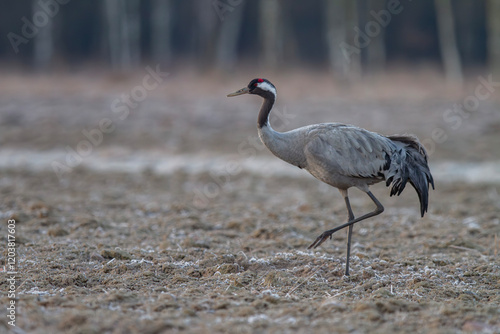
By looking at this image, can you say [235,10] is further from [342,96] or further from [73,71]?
[342,96]

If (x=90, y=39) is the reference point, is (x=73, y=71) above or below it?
below

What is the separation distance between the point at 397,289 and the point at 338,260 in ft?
3.02

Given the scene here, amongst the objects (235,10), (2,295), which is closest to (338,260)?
(2,295)

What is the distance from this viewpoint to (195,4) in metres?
34.1

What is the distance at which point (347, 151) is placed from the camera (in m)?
6.07
